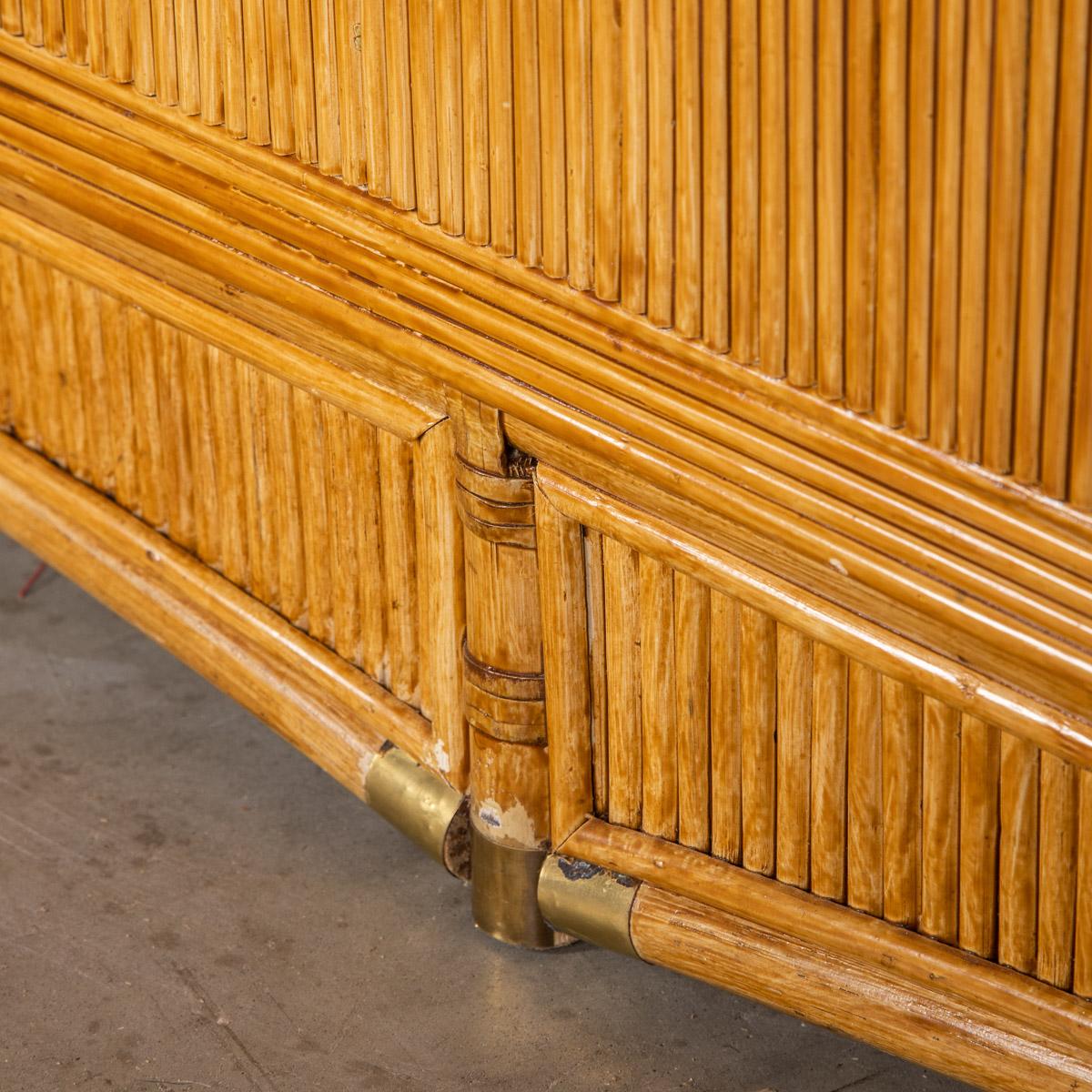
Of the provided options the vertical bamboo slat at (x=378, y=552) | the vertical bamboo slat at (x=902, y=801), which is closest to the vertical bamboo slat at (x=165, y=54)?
the vertical bamboo slat at (x=378, y=552)

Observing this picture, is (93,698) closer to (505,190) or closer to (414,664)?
(414,664)

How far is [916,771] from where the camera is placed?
5.26ft

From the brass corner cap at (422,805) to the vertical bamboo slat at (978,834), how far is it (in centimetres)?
65

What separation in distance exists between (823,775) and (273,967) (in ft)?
2.38

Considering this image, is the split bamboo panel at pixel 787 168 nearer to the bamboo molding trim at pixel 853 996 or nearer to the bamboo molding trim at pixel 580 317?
the bamboo molding trim at pixel 580 317

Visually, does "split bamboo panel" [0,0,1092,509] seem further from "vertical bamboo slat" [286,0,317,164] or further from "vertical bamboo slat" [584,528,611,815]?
"vertical bamboo slat" [584,528,611,815]

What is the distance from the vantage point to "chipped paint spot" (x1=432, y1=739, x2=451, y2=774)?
202 centimetres

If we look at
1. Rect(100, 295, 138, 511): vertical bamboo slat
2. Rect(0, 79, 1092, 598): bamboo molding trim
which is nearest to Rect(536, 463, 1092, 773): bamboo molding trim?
Rect(0, 79, 1092, 598): bamboo molding trim

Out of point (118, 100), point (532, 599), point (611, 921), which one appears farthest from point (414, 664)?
point (118, 100)

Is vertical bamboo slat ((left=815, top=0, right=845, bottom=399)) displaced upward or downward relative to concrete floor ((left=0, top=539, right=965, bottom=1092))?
upward

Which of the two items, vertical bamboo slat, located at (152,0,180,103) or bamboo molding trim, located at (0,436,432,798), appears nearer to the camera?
vertical bamboo slat, located at (152,0,180,103)

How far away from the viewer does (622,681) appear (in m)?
1.81

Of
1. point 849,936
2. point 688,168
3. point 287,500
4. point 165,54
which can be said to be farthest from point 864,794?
point 165,54

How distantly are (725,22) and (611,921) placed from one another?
0.96 metres
